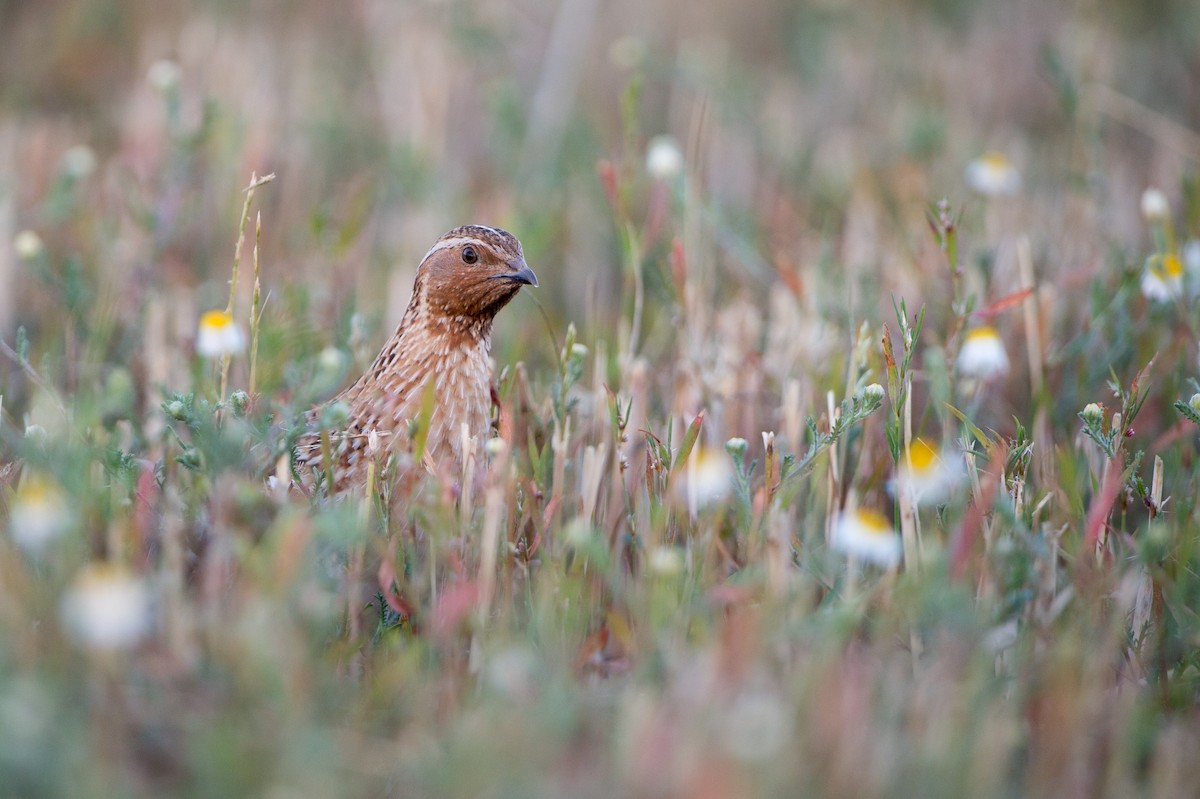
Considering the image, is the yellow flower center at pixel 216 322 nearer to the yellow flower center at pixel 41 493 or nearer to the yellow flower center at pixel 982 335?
the yellow flower center at pixel 41 493

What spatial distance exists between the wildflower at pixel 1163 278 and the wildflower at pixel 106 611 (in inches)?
140

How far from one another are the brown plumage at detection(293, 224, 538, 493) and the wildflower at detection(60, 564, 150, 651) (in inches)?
58.2

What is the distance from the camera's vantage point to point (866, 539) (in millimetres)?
3121

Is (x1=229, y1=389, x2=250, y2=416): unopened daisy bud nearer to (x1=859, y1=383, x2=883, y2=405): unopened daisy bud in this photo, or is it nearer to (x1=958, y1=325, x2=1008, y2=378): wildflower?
(x1=859, y1=383, x2=883, y2=405): unopened daisy bud

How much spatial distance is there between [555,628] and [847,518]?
2.46ft

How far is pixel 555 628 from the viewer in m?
3.03

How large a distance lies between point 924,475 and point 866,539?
398 mm

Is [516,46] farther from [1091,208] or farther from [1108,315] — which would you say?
[1108,315]

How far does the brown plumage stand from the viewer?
3.98 m

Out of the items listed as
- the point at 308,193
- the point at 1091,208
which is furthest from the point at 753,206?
the point at 308,193

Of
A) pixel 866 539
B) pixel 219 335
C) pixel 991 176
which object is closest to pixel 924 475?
pixel 866 539

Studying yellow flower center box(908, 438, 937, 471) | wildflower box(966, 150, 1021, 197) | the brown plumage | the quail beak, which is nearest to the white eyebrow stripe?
the brown plumage

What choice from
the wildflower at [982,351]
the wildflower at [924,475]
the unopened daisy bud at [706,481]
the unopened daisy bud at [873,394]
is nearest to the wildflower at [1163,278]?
the wildflower at [982,351]

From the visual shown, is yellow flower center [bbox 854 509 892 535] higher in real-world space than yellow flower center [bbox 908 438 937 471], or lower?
lower
